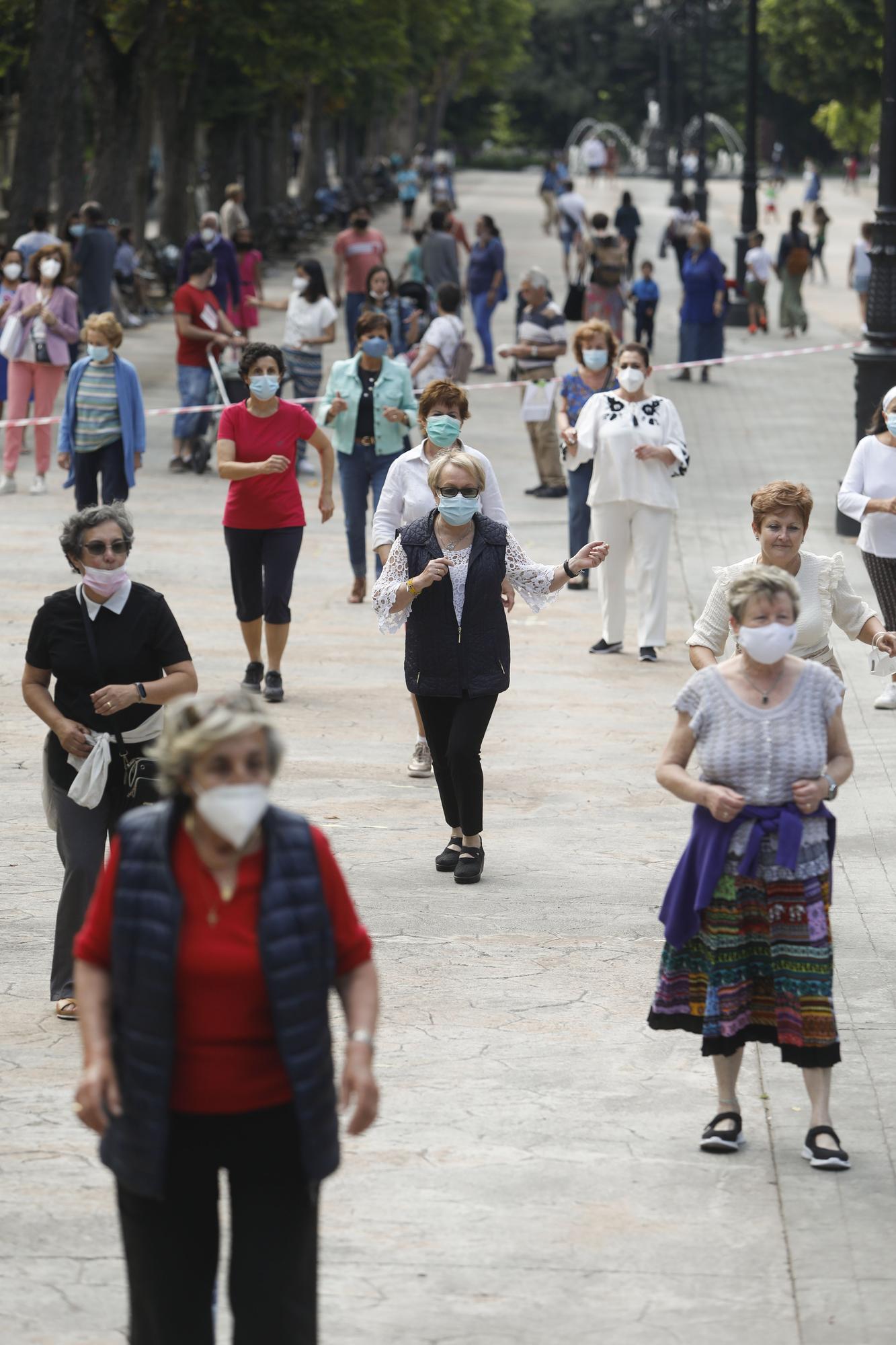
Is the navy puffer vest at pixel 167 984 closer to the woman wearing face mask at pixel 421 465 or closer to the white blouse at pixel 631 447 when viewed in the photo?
the woman wearing face mask at pixel 421 465

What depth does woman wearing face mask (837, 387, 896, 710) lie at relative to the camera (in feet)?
34.3

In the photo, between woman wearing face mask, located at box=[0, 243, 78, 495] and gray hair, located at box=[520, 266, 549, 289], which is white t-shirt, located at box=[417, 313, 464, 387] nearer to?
gray hair, located at box=[520, 266, 549, 289]

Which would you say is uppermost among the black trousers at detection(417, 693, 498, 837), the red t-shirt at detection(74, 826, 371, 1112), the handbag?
the red t-shirt at detection(74, 826, 371, 1112)

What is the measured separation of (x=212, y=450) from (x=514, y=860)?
12.1 m

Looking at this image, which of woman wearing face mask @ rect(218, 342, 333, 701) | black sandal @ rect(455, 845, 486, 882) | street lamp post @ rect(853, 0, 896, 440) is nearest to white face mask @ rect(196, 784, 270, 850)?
black sandal @ rect(455, 845, 486, 882)

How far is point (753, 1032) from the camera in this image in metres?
5.92

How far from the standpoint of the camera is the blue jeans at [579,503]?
A: 13523 mm

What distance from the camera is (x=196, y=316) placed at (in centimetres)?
1823

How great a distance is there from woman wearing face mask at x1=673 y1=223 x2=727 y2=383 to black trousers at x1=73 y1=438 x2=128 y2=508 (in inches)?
452

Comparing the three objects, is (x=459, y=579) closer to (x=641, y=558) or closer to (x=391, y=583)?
(x=391, y=583)

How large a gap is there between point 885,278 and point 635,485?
188 inches

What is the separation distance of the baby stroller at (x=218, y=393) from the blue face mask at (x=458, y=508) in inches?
406

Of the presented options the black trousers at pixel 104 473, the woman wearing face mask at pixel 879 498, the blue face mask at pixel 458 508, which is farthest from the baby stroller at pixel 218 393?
the blue face mask at pixel 458 508

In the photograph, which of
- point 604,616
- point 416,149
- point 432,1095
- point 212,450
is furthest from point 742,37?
point 432,1095
